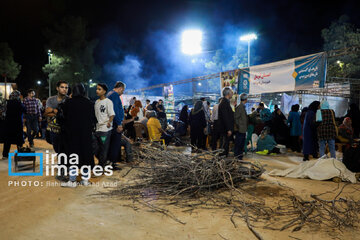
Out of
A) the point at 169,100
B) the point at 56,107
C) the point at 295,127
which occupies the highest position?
the point at 169,100

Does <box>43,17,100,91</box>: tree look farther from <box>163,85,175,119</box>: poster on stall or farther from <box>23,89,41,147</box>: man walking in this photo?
<box>23,89,41,147</box>: man walking

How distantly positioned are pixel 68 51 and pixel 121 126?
3232 cm

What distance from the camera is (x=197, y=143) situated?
8945mm

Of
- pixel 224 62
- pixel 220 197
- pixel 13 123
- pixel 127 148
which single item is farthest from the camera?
pixel 224 62

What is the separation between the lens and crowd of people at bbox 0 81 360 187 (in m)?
4.42

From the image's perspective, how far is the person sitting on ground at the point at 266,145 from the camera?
9109mm

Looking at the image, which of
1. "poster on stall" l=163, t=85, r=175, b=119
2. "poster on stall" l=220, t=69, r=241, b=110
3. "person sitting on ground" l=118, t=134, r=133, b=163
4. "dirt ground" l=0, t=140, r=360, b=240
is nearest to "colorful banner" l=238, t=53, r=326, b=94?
"poster on stall" l=220, t=69, r=241, b=110

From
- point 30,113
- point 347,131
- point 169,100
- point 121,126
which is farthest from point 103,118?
point 169,100

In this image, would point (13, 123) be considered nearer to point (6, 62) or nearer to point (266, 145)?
point (266, 145)

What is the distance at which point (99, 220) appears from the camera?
2967 millimetres

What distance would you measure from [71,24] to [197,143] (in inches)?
1237

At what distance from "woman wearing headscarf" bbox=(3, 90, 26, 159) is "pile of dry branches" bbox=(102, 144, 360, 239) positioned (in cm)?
433

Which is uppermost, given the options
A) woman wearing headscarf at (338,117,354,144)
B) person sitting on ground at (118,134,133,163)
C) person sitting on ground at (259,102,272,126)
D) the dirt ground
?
person sitting on ground at (259,102,272,126)

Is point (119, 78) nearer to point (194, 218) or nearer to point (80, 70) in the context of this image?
point (80, 70)
